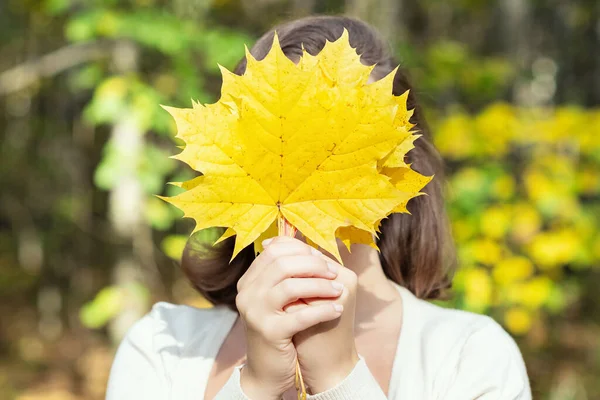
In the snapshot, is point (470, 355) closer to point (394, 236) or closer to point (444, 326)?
point (444, 326)

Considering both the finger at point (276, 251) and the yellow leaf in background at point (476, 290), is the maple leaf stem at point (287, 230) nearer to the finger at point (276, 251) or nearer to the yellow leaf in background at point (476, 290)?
the finger at point (276, 251)

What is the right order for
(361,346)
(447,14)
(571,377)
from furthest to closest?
(447,14) < (571,377) < (361,346)

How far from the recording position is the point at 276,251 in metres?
0.94

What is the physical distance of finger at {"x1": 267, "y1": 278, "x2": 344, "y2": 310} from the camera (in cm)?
91

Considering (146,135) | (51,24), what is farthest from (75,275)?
(146,135)

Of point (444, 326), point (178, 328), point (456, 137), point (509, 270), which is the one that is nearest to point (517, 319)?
point (509, 270)

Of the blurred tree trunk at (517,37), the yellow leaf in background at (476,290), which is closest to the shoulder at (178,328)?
the yellow leaf in background at (476,290)

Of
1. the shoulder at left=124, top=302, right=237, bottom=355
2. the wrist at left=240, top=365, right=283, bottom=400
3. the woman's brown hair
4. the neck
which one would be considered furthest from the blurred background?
the wrist at left=240, top=365, right=283, bottom=400

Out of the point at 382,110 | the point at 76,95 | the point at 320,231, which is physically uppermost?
the point at 76,95

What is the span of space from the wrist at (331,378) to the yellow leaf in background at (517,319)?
2.72 m

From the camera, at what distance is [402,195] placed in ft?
2.96

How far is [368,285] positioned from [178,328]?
0.51 m

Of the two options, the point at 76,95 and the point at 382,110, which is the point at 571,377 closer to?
the point at 382,110

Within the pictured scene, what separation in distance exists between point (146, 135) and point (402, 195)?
417 cm
